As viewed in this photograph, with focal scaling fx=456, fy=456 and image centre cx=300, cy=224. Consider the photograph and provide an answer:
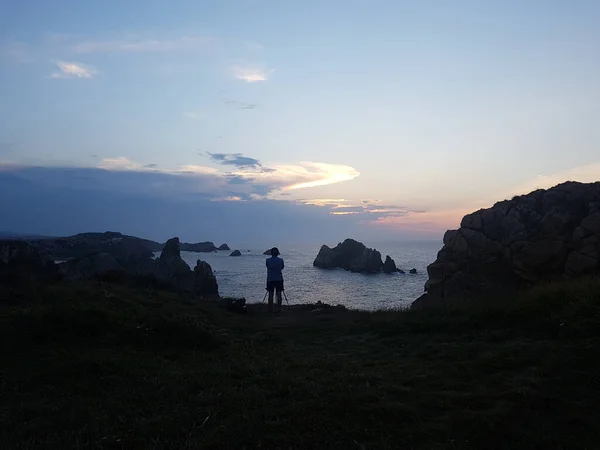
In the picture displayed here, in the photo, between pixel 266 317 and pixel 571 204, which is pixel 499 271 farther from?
pixel 266 317

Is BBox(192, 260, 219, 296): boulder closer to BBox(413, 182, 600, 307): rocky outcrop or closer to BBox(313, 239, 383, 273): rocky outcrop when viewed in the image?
BBox(413, 182, 600, 307): rocky outcrop

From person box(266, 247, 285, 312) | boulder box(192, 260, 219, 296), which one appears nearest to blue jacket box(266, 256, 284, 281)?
person box(266, 247, 285, 312)

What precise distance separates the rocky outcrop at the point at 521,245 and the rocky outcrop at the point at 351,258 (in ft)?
166

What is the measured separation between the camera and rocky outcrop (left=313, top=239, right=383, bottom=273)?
243 ft

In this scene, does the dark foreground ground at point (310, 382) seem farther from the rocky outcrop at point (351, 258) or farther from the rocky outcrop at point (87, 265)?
the rocky outcrop at point (351, 258)

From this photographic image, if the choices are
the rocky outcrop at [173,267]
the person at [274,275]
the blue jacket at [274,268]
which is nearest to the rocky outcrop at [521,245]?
the person at [274,275]

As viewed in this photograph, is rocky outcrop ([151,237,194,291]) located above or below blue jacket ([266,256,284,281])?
below

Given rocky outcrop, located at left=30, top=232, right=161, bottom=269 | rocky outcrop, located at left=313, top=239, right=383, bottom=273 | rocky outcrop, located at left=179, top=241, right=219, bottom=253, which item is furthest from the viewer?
rocky outcrop, located at left=179, top=241, right=219, bottom=253

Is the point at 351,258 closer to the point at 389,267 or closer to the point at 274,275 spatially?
the point at 389,267

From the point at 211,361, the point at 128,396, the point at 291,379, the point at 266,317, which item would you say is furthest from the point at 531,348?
the point at 266,317

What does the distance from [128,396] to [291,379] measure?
7.13 feet

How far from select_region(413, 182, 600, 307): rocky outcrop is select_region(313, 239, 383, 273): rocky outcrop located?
50.5 m

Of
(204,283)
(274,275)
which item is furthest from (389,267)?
(274,275)

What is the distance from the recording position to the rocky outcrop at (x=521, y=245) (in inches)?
672
